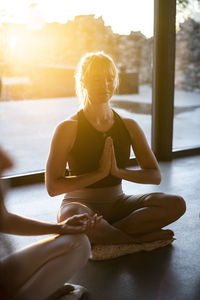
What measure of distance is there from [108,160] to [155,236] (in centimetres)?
50

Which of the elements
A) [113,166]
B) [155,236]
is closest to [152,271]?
[155,236]

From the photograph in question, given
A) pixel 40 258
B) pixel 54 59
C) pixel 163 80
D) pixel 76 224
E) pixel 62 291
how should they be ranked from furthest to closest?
pixel 163 80 → pixel 54 59 → pixel 62 291 → pixel 76 224 → pixel 40 258

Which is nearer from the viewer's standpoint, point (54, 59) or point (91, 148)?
point (91, 148)

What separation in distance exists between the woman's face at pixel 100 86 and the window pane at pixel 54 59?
123 cm

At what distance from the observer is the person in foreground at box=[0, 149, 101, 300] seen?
1097mm

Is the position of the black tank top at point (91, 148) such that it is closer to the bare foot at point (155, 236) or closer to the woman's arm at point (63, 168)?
the woman's arm at point (63, 168)

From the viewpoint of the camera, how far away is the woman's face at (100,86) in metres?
1.79

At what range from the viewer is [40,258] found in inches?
46.4

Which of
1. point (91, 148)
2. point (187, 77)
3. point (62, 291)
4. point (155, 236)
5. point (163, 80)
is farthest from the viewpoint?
point (187, 77)

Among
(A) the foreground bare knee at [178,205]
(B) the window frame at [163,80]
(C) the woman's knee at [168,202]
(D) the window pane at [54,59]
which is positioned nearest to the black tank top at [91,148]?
(C) the woman's knee at [168,202]

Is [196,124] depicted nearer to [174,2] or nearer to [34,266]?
[174,2]

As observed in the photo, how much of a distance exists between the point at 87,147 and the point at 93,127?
0.34 feet

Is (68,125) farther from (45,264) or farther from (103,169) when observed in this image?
(45,264)

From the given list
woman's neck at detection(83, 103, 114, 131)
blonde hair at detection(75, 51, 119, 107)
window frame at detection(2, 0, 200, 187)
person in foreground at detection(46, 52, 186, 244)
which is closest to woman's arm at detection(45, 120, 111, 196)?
person in foreground at detection(46, 52, 186, 244)
